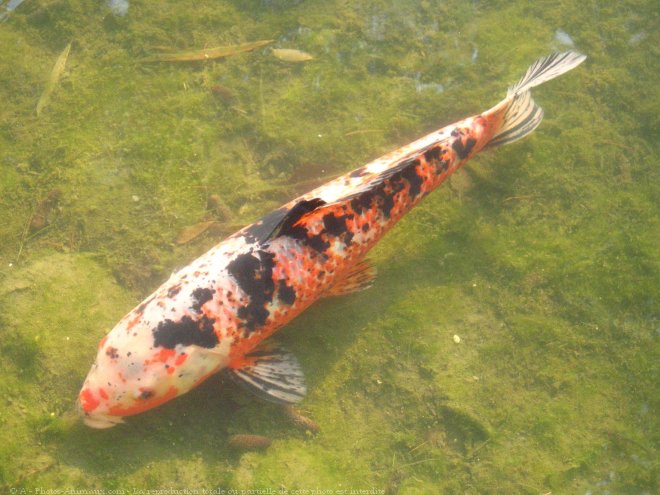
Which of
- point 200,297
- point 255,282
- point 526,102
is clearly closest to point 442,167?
point 526,102

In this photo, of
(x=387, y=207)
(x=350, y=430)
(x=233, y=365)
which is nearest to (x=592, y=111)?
(x=387, y=207)

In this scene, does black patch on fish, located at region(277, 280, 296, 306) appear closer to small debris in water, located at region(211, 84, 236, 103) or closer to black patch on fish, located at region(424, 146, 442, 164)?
black patch on fish, located at region(424, 146, 442, 164)

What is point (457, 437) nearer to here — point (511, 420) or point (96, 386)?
point (511, 420)

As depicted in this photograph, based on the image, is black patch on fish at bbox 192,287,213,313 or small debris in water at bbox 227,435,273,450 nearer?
black patch on fish at bbox 192,287,213,313

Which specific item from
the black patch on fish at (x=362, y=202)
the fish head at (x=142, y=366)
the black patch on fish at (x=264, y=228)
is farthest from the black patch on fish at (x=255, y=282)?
the black patch on fish at (x=362, y=202)

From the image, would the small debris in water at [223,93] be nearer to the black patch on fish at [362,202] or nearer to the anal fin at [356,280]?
the black patch on fish at [362,202]

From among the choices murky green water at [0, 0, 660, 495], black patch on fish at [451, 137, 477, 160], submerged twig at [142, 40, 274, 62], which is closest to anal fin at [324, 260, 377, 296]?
A: murky green water at [0, 0, 660, 495]

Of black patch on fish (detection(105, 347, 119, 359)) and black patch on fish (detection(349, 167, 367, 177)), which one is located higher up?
black patch on fish (detection(349, 167, 367, 177))

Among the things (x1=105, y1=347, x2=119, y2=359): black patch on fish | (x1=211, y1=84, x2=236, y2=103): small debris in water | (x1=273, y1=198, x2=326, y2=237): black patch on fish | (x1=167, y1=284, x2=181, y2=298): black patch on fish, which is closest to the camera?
(x1=273, y1=198, x2=326, y2=237): black patch on fish
